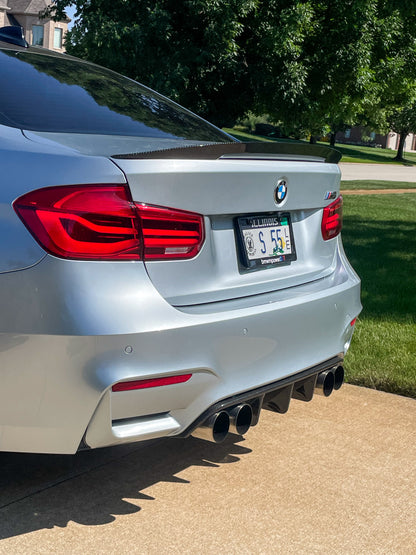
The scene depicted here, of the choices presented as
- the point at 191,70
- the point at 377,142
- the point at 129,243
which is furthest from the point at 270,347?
the point at 377,142

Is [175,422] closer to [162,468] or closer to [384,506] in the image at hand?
[162,468]

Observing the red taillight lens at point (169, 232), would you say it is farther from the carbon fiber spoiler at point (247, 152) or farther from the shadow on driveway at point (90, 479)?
the shadow on driveway at point (90, 479)

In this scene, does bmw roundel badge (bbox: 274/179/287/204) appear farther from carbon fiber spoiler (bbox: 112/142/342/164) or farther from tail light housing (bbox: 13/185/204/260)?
tail light housing (bbox: 13/185/204/260)

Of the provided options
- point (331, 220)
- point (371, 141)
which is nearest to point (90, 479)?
point (331, 220)

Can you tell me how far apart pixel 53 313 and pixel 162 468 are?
127cm

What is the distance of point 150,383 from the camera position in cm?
274

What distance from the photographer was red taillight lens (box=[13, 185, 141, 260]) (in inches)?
104

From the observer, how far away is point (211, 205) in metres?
2.94

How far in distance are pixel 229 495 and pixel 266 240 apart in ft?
3.63

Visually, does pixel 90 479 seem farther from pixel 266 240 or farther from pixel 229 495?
pixel 266 240

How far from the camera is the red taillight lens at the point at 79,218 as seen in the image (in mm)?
2652

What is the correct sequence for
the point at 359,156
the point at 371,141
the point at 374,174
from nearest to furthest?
the point at 374,174
the point at 359,156
the point at 371,141

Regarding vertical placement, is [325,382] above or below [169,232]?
below

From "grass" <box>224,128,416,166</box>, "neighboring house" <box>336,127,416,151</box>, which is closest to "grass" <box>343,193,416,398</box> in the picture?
"grass" <box>224,128,416,166</box>
